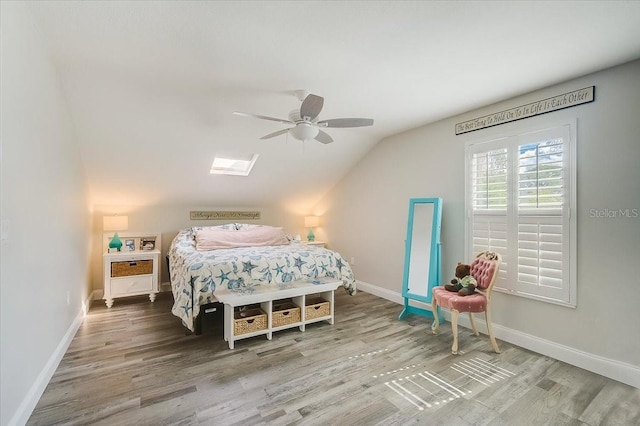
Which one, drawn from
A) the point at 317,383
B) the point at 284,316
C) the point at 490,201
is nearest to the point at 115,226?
the point at 284,316

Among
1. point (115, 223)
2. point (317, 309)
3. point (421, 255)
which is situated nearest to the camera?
point (317, 309)

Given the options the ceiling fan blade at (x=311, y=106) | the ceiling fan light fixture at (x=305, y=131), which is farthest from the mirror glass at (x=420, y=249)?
the ceiling fan blade at (x=311, y=106)

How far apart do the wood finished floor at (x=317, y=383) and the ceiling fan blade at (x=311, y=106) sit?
6.99 feet

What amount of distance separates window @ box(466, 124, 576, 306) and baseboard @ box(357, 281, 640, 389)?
0.40 meters

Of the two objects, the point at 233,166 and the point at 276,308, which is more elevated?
the point at 233,166

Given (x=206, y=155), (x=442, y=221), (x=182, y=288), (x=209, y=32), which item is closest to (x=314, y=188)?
(x=206, y=155)

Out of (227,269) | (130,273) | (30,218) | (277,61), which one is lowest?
(130,273)

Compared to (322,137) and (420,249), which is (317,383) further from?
(322,137)

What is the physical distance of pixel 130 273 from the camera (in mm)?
3963

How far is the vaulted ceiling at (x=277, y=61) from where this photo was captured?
175 cm

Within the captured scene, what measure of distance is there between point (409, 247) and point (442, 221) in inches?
20.3

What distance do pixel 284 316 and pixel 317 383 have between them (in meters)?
0.96

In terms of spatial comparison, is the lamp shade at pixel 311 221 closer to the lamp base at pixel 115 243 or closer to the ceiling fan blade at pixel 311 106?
the lamp base at pixel 115 243

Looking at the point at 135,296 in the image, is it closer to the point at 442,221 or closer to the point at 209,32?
the point at 209,32
